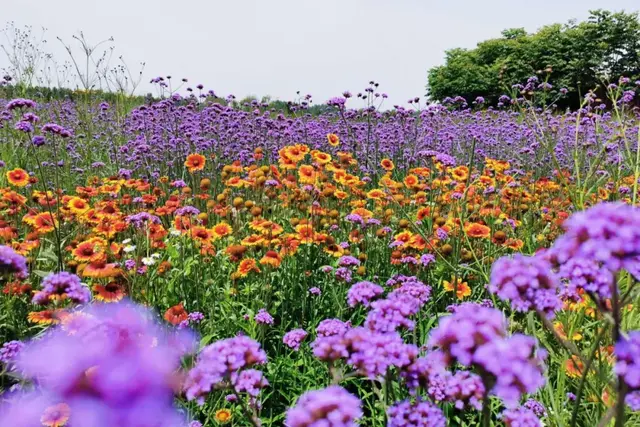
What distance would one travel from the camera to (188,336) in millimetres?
449

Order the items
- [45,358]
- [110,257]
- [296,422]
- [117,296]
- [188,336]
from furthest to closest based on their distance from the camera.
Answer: [110,257], [117,296], [296,422], [188,336], [45,358]

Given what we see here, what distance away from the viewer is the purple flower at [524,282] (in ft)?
2.76

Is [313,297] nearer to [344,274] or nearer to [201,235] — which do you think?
[344,274]

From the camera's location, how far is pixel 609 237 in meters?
0.74

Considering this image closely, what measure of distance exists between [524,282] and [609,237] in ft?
0.49

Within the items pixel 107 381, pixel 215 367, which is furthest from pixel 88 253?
pixel 107 381

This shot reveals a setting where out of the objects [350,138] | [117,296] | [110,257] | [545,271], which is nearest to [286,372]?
[117,296]

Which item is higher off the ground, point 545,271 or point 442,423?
point 545,271

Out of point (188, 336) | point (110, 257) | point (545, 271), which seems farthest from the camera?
point (110, 257)

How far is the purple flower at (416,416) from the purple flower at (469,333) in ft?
0.52

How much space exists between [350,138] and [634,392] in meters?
6.07

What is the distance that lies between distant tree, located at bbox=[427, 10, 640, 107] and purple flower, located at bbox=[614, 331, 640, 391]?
1146 inches

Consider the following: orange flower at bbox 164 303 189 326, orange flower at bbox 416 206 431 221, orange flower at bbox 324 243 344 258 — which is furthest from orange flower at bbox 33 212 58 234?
orange flower at bbox 416 206 431 221

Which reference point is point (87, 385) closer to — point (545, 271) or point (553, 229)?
point (545, 271)
